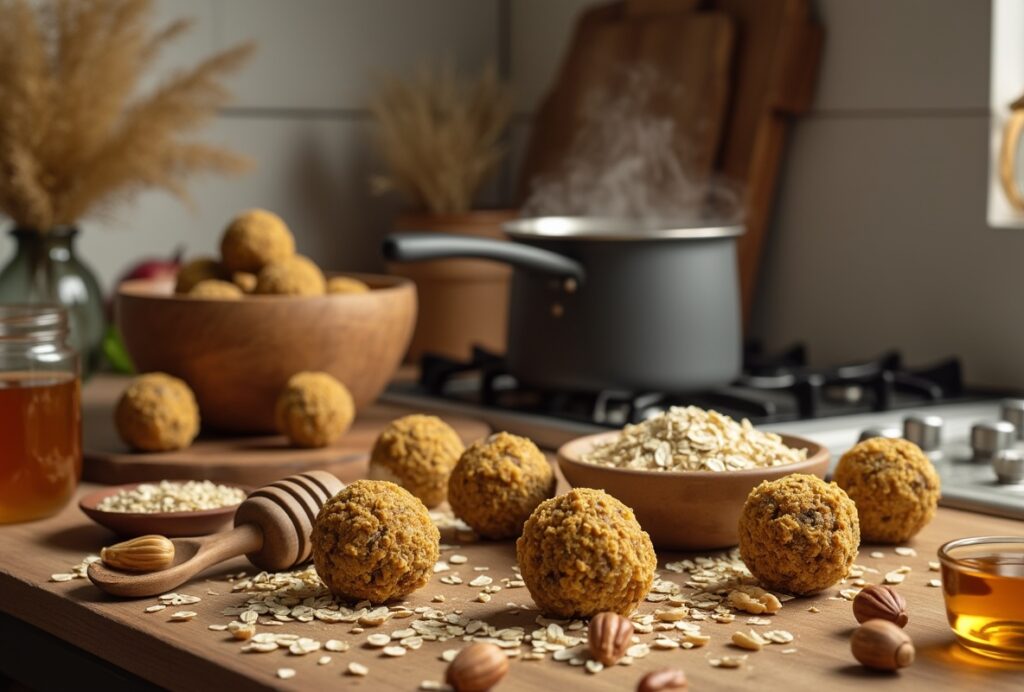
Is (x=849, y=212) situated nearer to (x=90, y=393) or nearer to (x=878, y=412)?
(x=878, y=412)

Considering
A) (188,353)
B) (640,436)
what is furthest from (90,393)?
(640,436)

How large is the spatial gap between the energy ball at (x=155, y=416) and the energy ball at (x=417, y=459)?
239 mm

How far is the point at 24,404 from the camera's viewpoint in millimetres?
1095

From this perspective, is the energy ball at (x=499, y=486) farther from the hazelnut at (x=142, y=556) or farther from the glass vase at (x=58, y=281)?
the glass vase at (x=58, y=281)

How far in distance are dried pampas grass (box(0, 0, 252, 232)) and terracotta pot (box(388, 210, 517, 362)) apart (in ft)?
1.36

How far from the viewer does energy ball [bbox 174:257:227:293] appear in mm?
1396

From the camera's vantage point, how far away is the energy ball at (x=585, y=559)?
0.80 meters

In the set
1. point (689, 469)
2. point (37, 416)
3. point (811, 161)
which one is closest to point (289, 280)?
point (37, 416)

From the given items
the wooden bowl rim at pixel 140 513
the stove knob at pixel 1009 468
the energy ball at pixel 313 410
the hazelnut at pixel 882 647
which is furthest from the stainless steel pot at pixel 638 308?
the hazelnut at pixel 882 647

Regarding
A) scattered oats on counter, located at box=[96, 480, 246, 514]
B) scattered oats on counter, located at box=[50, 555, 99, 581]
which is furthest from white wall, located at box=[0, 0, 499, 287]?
scattered oats on counter, located at box=[50, 555, 99, 581]

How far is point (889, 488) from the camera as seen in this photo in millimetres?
968

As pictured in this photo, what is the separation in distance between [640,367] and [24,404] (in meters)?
0.61

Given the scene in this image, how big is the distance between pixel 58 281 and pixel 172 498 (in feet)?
2.13

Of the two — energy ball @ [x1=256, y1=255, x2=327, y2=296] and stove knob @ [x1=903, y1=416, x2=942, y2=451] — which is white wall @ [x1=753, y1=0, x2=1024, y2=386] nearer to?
stove knob @ [x1=903, y1=416, x2=942, y2=451]
